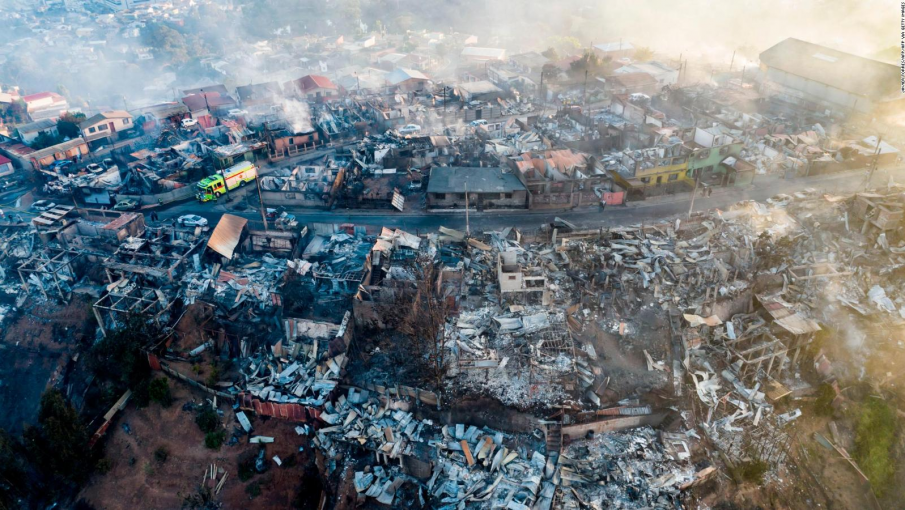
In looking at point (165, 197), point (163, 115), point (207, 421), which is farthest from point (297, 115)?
point (207, 421)

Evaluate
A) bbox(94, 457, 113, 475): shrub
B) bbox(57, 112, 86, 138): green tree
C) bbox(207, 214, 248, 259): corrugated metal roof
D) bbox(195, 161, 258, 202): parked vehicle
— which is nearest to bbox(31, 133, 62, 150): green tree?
bbox(57, 112, 86, 138): green tree

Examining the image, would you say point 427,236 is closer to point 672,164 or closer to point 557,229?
point 557,229

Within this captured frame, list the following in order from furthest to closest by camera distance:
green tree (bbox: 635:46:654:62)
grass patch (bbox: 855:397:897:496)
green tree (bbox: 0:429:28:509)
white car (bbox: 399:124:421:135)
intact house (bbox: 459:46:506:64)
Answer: intact house (bbox: 459:46:506:64) → green tree (bbox: 635:46:654:62) → white car (bbox: 399:124:421:135) → green tree (bbox: 0:429:28:509) → grass patch (bbox: 855:397:897:496)

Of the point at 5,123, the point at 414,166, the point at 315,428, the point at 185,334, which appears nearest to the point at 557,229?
the point at 414,166

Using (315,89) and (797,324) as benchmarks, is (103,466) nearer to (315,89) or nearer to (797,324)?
(797,324)

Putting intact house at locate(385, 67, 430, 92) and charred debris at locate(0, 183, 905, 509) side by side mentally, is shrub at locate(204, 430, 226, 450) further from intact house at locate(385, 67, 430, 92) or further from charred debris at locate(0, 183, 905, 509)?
intact house at locate(385, 67, 430, 92)

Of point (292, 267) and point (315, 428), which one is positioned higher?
point (292, 267)

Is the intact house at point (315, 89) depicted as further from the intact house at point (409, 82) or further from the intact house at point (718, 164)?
the intact house at point (718, 164)
